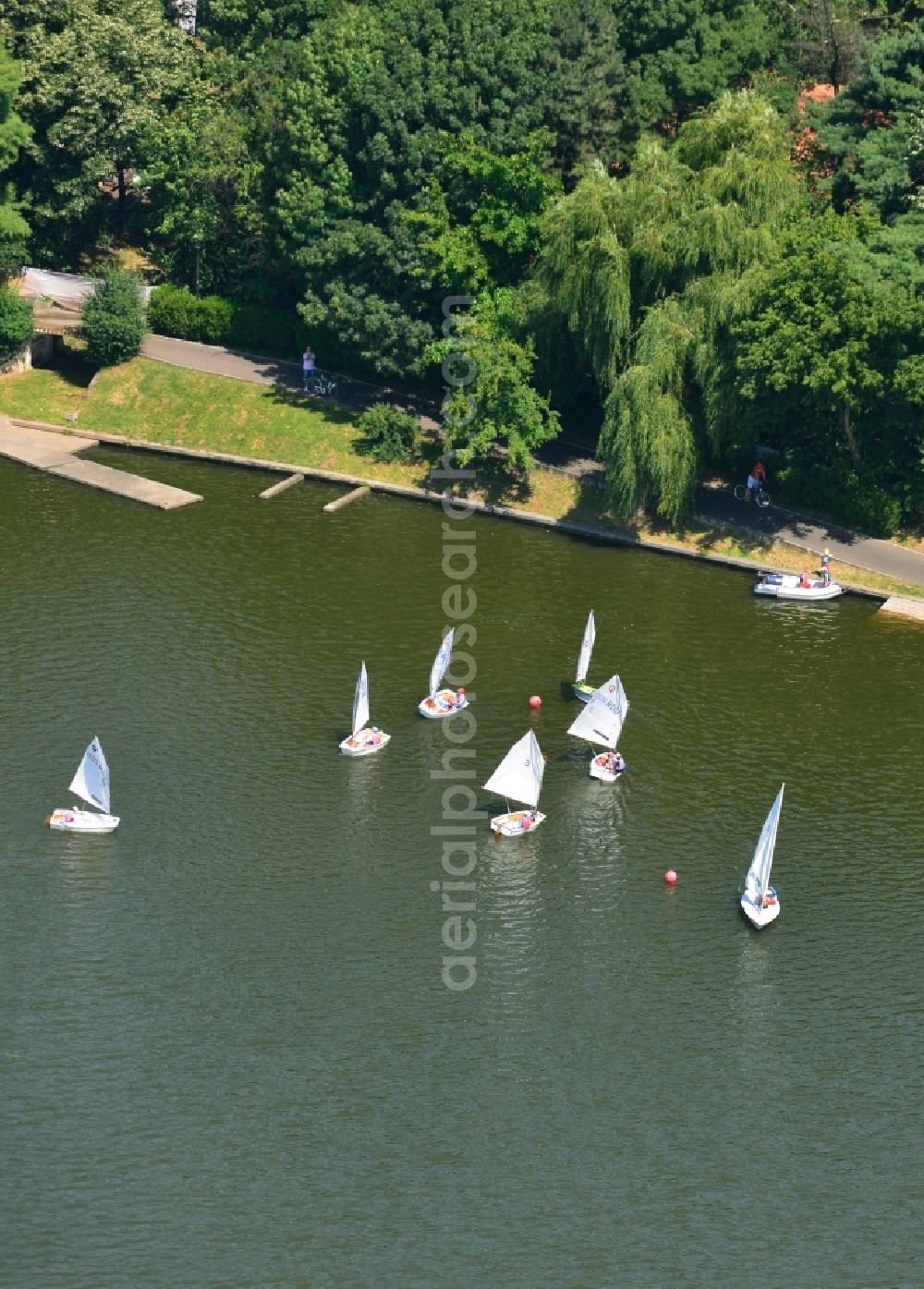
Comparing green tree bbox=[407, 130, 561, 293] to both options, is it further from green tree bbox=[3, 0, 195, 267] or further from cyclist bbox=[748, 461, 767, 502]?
green tree bbox=[3, 0, 195, 267]

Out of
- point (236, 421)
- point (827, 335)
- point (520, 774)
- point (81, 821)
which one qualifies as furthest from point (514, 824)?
point (236, 421)

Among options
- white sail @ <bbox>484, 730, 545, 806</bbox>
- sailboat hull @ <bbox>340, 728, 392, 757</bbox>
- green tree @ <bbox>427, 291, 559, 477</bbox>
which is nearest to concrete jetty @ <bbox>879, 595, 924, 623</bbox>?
green tree @ <bbox>427, 291, 559, 477</bbox>

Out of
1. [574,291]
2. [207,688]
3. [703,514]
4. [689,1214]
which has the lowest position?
[689,1214]

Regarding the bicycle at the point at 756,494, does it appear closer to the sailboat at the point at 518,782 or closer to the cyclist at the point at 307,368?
the cyclist at the point at 307,368

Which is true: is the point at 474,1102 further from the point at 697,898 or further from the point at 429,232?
the point at 429,232

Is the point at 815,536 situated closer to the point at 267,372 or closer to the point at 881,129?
the point at 881,129

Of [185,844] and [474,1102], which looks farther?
[185,844]

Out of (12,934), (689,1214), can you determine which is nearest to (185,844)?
(12,934)
